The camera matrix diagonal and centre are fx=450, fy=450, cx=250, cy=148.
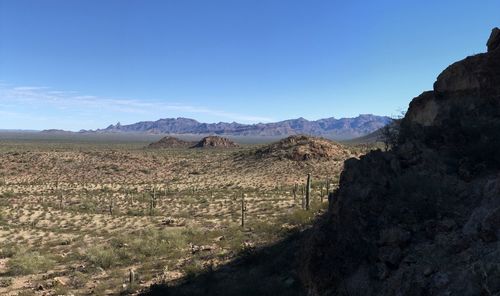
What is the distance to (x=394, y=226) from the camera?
7.76 meters

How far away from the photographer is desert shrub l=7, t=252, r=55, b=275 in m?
16.0

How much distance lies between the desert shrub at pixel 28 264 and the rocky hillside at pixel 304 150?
1778 inches

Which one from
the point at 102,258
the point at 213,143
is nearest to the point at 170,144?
Answer: the point at 213,143

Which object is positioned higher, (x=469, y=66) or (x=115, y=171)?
(x=469, y=66)

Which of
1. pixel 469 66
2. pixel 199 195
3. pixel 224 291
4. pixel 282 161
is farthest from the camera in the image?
pixel 282 161

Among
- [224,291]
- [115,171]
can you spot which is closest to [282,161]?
[115,171]

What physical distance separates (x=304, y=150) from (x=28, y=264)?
48.8m

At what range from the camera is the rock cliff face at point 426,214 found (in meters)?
6.36

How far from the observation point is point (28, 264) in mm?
16359

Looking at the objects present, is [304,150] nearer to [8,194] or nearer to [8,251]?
[8,194]

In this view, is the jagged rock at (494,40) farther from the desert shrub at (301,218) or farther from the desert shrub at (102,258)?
the desert shrub at (102,258)

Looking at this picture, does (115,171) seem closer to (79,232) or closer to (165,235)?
(79,232)

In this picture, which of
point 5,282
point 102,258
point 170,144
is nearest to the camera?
point 5,282

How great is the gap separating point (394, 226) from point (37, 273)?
13.3m
